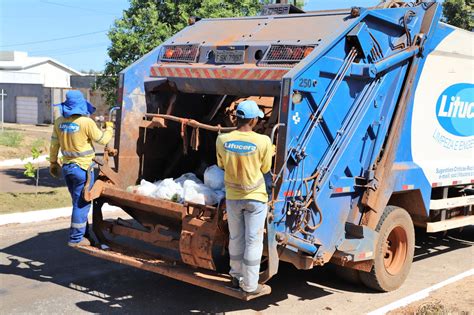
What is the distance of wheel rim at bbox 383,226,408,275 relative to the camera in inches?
243

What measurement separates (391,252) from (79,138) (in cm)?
349

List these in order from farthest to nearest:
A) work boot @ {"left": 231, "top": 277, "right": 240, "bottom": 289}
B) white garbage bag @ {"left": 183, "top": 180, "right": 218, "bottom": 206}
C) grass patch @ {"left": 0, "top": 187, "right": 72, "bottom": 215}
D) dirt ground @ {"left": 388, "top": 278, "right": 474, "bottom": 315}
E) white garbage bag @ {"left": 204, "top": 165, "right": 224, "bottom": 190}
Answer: grass patch @ {"left": 0, "top": 187, "right": 72, "bottom": 215}
white garbage bag @ {"left": 204, "top": 165, "right": 224, "bottom": 190}
white garbage bag @ {"left": 183, "top": 180, "right": 218, "bottom": 206}
dirt ground @ {"left": 388, "top": 278, "right": 474, "bottom": 315}
work boot @ {"left": 231, "top": 277, "right": 240, "bottom": 289}

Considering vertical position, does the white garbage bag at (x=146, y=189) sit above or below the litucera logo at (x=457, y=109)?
below

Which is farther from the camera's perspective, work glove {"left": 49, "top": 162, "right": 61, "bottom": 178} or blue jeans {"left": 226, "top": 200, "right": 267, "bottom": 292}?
work glove {"left": 49, "top": 162, "right": 61, "bottom": 178}

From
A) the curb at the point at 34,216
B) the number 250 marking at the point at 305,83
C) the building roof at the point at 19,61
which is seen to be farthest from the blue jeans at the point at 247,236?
the building roof at the point at 19,61

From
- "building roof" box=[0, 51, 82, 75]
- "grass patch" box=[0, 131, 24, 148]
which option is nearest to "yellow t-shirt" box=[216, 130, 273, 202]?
"grass patch" box=[0, 131, 24, 148]

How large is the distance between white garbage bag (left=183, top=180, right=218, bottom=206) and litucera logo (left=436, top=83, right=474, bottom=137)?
293cm

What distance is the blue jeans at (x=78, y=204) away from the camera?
5816 mm

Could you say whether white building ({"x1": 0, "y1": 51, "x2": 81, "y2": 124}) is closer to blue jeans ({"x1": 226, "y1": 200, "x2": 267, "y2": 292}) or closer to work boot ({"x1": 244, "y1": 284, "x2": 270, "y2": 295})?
blue jeans ({"x1": 226, "y1": 200, "x2": 267, "y2": 292})

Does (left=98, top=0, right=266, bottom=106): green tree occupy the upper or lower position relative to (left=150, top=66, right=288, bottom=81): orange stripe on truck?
upper

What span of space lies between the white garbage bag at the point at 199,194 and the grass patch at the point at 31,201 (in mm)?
5137

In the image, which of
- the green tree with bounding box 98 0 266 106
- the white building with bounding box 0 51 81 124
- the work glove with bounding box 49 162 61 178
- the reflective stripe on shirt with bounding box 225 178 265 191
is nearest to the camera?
the reflective stripe on shirt with bounding box 225 178 265 191

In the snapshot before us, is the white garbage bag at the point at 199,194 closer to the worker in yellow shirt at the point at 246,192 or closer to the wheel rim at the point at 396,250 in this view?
the worker in yellow shirt at the point at 246,192

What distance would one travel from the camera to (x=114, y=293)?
18.6 ft
